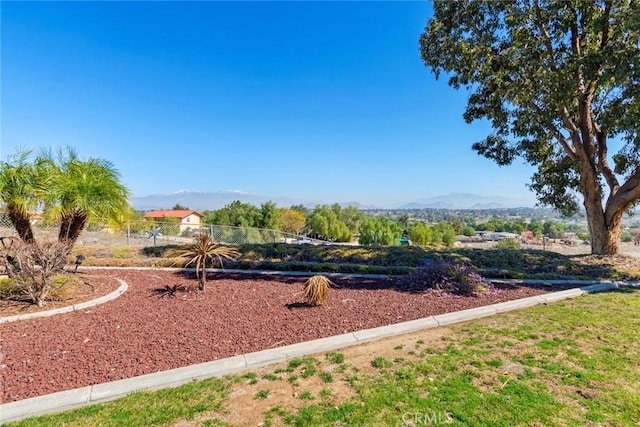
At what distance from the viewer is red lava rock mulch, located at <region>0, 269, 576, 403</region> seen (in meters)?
2.99

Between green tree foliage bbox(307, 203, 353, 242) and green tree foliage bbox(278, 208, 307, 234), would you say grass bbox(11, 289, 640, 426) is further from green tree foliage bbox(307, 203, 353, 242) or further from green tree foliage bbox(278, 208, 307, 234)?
green tree foliage bbox(307, 203, 353, 242)

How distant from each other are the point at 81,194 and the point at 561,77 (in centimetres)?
998

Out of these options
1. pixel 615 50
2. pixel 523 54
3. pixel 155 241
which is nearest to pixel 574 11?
pixel 523 54

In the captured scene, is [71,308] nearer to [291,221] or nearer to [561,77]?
[561,77]

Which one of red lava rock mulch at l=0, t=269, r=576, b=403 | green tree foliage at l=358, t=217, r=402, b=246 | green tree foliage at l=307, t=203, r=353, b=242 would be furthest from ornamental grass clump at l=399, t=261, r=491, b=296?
green tree foliage at l=307, t=203, r=353, b=242

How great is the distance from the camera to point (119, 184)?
5.91 meters

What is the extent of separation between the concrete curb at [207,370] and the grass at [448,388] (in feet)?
0.38

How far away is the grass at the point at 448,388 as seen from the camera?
2.27 metres

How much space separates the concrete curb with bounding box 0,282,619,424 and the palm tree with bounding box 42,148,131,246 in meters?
3.54

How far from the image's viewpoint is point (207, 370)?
9.69 ft

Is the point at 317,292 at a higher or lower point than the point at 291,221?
lower

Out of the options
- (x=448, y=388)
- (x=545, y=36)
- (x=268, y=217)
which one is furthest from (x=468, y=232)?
(x=448, y=388)

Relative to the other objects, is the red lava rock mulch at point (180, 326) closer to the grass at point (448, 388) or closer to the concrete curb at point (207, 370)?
the concrete curb at point (207, 370)

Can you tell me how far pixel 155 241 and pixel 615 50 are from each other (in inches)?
530
